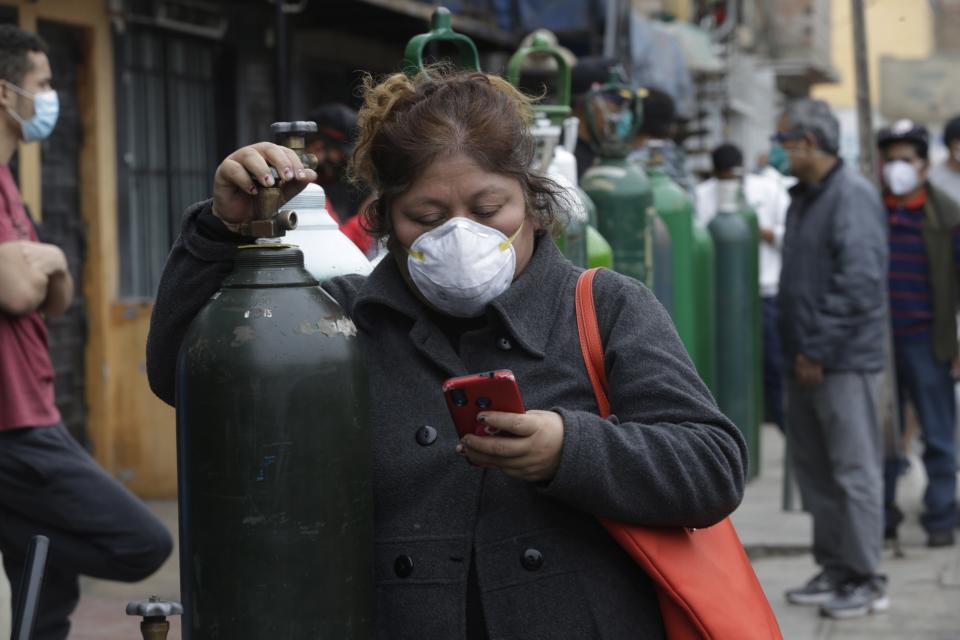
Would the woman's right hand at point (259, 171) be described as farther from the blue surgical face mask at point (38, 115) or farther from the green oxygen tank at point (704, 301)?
the green oxygen tank at point (704, 301)

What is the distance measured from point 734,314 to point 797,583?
2.46m

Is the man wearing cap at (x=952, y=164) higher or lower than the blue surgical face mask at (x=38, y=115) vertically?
higher

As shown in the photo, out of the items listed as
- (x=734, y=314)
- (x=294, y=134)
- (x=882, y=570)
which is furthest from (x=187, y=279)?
(x=734, y=314)

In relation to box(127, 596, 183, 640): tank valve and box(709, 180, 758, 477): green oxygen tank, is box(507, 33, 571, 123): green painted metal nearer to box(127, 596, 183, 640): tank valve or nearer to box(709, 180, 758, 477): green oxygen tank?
box(127, 596, 183, 640): tank valve

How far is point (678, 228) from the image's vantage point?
25.4 ft

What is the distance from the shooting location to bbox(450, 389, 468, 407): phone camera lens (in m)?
2.08

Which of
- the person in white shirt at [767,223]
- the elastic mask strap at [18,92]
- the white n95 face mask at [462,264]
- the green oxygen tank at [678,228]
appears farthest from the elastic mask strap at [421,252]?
the person in white shirt at [767,223]

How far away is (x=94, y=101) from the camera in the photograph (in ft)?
27.0

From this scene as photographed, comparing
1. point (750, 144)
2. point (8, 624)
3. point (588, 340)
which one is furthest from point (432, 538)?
point (750, 144)

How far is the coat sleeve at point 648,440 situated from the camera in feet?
7.18

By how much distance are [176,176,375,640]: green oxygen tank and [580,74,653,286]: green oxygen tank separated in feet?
12.5

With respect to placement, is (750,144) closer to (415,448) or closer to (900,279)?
(900,279)

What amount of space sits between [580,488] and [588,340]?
0.26 m

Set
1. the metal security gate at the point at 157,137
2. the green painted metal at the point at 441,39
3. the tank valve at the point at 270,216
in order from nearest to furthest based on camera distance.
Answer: the tank valve at the point at 270,216, the green painted metal at the point at 441,39, the metal security gate at the point at 157,137
